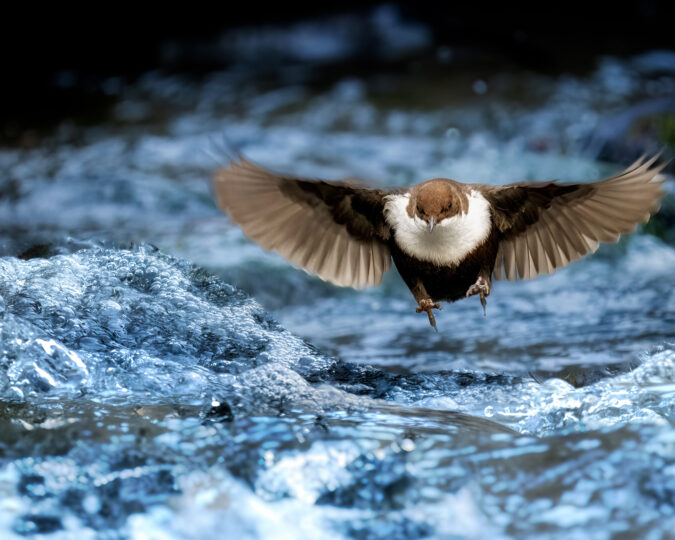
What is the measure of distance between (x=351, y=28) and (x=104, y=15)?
3378 mm

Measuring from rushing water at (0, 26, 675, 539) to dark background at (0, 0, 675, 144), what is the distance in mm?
5642

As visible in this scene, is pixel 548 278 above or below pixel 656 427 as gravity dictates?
above

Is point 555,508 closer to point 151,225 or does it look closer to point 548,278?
point 548,278

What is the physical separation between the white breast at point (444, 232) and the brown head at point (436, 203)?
0.03 meters

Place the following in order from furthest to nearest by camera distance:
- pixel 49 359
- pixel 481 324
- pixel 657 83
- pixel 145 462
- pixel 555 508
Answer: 1. pixel 657 83
2. pixel 481 324
3. pixel 49 359
4. pixel 145 462
5. pixel 555 508

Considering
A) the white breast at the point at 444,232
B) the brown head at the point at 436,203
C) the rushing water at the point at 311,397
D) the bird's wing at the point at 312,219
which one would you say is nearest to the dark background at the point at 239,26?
the rushing water at the point at 311,397

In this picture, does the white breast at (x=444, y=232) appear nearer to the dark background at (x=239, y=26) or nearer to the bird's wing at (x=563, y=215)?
the bird's wing at (x=563, y=215)

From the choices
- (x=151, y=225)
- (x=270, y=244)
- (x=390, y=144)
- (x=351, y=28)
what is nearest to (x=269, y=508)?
(x=270, y=244)

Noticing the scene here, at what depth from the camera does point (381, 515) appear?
2.43 m

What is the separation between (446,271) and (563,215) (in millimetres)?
460

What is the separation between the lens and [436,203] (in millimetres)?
2896

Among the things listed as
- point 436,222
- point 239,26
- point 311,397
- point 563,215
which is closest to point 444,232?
point 436,222

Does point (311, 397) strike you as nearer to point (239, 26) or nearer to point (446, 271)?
point (446, 271)

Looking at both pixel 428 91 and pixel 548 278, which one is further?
pixel 428 91
